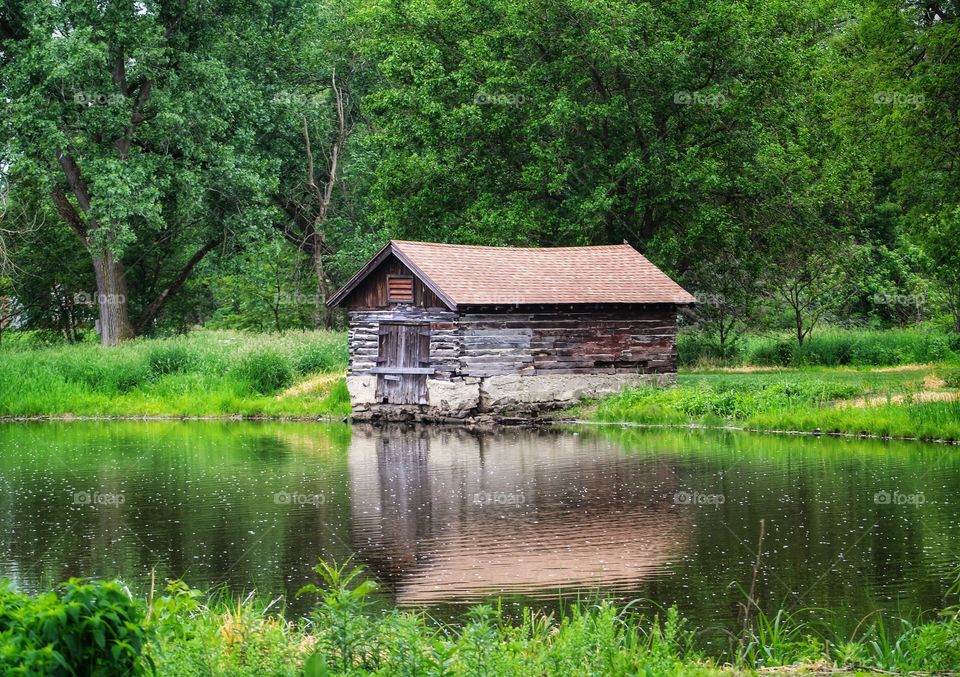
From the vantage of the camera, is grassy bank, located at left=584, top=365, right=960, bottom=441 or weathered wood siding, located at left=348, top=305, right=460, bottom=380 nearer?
grassy bank, located at left=584, top=365, right=960, bottom=441

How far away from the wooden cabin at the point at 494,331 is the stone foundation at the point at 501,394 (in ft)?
0.09

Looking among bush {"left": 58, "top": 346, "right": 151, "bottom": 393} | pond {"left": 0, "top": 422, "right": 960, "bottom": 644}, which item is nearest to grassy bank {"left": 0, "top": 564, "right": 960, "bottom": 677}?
→ pond {"left": 0, "top": 422, "right": 960, "bottom": 644}

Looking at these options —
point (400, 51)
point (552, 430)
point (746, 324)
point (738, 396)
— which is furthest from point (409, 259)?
point (746, 324)

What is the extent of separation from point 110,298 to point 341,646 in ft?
112

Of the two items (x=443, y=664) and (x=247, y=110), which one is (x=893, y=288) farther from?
(x=443, y=664)

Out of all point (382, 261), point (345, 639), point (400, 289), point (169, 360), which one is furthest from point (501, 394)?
point (345, 639)

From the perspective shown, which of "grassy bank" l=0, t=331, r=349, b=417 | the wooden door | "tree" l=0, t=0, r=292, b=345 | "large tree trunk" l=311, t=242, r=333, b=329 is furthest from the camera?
"large tree trunk" l=311, t=242, r=333, b=329

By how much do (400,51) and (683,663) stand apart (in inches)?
1328

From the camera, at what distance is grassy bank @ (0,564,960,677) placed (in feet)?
21.1

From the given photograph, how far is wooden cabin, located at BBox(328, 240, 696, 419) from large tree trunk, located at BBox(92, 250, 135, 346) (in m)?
11.6

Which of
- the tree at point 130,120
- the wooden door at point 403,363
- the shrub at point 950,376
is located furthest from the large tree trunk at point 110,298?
the shrub at point 950,376

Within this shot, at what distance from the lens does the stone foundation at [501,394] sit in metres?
29.5

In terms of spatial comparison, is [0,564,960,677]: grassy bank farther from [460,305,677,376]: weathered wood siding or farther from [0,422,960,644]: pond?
[460,305,677,376]: weathered wood siding

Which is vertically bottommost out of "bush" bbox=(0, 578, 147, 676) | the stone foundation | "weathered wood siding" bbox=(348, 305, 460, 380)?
"bush" bbox=(0, 578, 147, 676)
